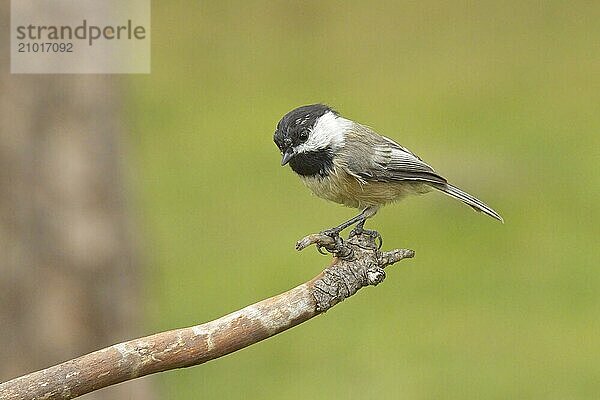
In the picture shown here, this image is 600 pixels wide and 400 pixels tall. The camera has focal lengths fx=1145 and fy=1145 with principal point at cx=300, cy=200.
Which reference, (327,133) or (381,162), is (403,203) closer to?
(381,162)

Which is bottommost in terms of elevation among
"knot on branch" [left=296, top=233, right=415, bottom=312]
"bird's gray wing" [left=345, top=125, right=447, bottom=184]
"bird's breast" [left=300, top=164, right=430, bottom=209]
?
"knot on branch" [left=296, top=233, right=415, bottom=312]

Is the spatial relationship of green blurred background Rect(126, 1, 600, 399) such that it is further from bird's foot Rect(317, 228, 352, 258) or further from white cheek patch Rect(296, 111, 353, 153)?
bird's foot Rect(317, 228, 352, 258)

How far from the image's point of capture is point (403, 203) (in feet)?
30.6

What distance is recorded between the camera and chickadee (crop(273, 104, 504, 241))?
8.71 ft

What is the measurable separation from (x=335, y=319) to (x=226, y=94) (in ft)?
15.4

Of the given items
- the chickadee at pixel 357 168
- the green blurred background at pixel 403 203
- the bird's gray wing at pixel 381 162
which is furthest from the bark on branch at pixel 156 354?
the green blurred background at pixel 403 203

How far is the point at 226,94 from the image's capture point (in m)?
12.4

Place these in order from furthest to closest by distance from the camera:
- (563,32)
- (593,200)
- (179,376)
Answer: (563,32), (593,200), (179,376)

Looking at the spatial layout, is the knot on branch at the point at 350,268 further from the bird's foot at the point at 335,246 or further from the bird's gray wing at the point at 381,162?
the bird's gray wing at the point at 381,162

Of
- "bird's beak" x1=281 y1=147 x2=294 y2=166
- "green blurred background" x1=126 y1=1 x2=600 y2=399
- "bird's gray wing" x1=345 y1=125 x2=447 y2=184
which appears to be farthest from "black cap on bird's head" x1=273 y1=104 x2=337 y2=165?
"green blurred background" x1=126 y1=1 x2=600 y2=399

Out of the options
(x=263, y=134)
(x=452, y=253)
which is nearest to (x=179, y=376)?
(x=452, y=253)

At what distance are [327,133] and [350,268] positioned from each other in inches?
14.1

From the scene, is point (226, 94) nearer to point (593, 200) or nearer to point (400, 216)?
point (400, 216)

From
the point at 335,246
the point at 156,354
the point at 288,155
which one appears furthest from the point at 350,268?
the point at 156,354
